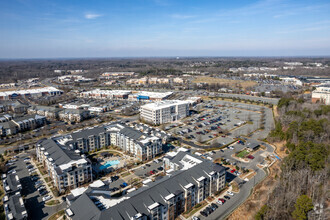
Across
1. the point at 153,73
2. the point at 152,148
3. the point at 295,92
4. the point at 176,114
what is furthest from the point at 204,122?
the point at 153,73

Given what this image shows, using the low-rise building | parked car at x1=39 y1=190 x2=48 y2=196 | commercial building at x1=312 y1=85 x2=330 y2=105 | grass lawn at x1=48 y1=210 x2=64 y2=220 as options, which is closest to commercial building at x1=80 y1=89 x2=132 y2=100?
the low-rise building

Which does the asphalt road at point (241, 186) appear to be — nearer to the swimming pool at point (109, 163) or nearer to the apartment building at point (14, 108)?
the swimming pool at point (109, 163)

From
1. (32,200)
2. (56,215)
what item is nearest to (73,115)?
(32,200)

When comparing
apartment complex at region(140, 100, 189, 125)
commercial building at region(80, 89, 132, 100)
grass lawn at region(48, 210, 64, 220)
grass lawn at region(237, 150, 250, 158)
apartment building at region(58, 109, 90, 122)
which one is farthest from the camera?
commercial building at region(80, 89, 132, 100)

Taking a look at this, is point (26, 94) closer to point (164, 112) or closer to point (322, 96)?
point (164, 112)

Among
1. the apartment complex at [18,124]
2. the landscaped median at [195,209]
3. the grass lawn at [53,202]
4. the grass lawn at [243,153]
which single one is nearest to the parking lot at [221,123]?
the grass lawn at [243,153]

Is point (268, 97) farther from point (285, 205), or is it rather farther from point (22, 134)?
point (22, 134)

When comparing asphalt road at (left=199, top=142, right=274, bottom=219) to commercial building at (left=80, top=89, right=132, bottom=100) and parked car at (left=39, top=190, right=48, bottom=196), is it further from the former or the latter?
commercial building at (left=80, top=89, right=132, bottom=100)
